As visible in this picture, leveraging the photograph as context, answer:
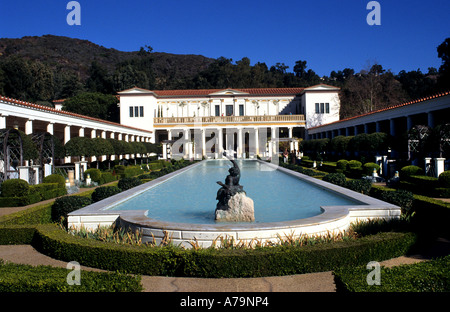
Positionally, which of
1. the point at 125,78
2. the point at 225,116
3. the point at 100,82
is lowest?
the point at 225,116

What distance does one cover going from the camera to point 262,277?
4848 mm

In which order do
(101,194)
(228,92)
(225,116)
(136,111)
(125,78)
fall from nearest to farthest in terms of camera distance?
(101,194) → (225,116) → (136,111) → (228,92) → (125,78)

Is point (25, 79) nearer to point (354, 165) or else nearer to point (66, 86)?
point (66, 86)

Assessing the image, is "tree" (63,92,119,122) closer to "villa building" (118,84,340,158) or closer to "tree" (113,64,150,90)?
"villa building" (118,84,340,158)

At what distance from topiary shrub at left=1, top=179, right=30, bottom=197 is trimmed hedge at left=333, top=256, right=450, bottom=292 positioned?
33.3ft

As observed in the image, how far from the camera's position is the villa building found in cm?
4647

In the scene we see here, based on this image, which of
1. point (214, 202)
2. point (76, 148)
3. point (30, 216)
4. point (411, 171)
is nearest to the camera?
point (30, 216)

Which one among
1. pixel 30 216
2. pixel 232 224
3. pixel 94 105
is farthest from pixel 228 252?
pixel 94 105

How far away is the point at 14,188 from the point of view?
10609 mm

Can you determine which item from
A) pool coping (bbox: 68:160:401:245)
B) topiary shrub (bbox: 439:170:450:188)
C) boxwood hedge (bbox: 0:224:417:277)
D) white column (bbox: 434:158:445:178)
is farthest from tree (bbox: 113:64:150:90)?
boxwood hedge (bbox: 0:224:417:277)

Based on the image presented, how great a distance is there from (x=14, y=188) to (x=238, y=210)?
291 inches

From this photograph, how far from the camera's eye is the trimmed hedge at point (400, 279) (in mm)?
3414
